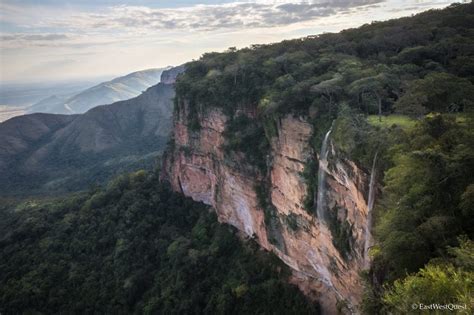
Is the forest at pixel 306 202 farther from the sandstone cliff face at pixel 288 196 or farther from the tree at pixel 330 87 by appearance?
the sandstone cliff face at pixel 288 196

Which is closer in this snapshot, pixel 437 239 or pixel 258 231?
pixel 437 239

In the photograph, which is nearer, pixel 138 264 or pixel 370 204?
pixel 370 204

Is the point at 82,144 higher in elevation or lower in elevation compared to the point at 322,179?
lower

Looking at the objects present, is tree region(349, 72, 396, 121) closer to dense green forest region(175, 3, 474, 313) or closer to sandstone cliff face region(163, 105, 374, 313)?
dense green forest region(175, 3, 474, 313)

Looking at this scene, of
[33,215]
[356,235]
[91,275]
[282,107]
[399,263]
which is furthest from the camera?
[33,215]

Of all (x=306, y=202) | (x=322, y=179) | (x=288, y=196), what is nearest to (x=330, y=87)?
(x=322, y=179)

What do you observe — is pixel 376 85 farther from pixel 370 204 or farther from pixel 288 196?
pixel 288 196

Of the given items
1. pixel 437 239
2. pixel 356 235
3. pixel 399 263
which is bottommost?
pixel 356 235

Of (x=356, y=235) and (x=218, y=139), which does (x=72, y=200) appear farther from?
(x=356, y=235)

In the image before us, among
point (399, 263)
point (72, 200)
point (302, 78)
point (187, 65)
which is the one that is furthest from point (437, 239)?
point (72, 200)
